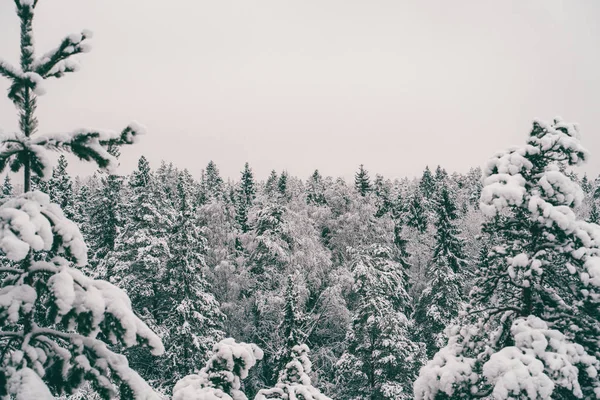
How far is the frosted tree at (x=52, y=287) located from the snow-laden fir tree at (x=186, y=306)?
805 inches

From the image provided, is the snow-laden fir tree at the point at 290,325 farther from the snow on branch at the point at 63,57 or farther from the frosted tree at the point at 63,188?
the snow on branch at the point at 63,57

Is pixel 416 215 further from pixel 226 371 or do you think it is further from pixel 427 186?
pixel 226 371

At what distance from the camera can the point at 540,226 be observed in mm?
7656

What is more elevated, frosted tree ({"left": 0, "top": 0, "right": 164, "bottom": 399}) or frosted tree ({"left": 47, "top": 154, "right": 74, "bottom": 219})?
frosted tree ({"left": 47, "top": 154, "right": 74, "bottom": 219})

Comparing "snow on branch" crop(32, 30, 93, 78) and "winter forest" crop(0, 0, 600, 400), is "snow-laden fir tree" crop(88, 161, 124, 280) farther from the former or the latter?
"snow on branch" crop(32, 30, 93, 78)

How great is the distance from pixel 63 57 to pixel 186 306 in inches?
841

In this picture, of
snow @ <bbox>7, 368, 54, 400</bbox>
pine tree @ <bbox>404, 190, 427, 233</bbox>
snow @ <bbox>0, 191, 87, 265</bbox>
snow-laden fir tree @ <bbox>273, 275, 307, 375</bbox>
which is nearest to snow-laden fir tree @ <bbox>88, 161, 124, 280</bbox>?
snow-laden fir tree @ <bbox>273, 275, 307, 375</bbox>

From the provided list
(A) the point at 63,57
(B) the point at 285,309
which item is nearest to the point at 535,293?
(A) the point at 63,57

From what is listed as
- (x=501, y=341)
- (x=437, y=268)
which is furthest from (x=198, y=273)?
(x=501, y=341)

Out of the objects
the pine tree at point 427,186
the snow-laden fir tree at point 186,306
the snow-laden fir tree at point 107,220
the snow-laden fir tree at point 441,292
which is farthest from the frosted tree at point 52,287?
the pine tree at point 427,186

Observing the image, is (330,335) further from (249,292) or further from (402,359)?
(402,359)

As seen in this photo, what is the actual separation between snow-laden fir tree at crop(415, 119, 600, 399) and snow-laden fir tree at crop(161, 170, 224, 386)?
17.8 metres

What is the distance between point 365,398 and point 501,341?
615 inches

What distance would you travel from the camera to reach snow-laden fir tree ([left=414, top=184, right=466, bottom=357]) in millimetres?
28812
